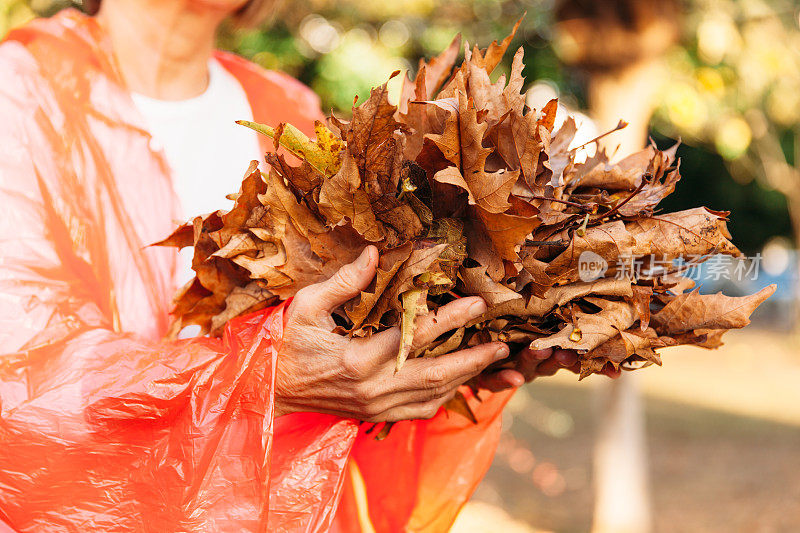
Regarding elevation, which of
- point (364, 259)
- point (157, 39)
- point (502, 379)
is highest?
point (157, 39)

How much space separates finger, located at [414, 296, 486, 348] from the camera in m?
1.39

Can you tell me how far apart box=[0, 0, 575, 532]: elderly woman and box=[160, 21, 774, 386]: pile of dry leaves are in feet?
0.20

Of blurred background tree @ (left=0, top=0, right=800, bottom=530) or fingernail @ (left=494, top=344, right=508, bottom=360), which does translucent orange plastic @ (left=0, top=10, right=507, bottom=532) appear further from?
blurred background tree @ (left=0, top=0, right=800, bottom=530)

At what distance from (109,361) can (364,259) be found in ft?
1.81

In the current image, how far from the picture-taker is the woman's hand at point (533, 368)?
150cm

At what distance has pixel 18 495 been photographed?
1.43 m

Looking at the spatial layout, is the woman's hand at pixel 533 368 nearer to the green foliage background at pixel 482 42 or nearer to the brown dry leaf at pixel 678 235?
the brown dry leaf at pixel 678 235

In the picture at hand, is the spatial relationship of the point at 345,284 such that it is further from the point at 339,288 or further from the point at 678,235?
the point at 678,235

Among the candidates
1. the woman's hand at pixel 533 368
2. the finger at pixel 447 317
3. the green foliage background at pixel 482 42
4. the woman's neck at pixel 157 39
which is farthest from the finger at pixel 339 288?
the green foliage background at pixel 482 42

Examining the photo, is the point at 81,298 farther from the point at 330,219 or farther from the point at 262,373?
the point at 330,219

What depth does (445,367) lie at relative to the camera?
4.79 feet

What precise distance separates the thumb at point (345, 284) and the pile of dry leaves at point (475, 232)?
28 millimetres

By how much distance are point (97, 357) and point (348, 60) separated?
3695mm

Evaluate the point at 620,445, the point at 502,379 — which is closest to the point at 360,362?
the point at 502,379
